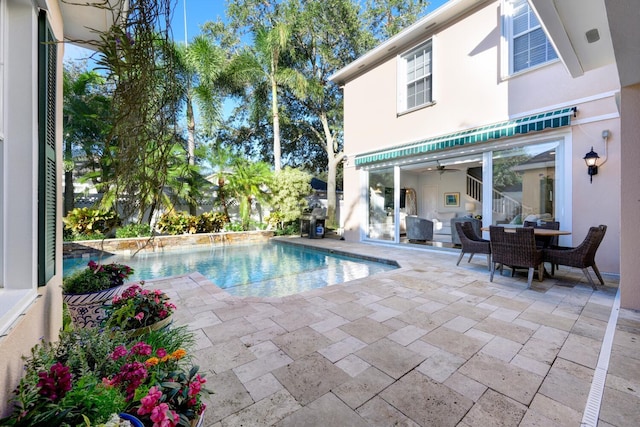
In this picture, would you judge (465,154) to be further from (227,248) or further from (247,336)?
(227,248)

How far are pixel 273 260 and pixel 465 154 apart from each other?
22.0 ft

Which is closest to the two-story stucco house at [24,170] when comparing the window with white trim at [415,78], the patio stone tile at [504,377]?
the patio stone tile at [504,377]

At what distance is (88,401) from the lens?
3.86 ft

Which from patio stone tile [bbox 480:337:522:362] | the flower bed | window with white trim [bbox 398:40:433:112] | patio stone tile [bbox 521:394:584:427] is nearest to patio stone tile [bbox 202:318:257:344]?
the flower bed

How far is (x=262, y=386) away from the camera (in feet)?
7.42

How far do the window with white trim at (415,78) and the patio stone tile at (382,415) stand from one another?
29.2 feet

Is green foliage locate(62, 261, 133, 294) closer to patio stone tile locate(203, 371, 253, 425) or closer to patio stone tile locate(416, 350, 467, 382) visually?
patio stone tile locate(203, 371, 253, 425)

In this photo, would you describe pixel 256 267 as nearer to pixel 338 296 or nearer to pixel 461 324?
pixel 338 296

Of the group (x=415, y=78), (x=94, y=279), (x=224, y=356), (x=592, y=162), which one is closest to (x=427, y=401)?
(x=224, y=356)

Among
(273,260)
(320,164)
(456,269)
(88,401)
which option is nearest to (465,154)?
(456,269)

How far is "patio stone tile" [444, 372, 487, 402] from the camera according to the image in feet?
7.11

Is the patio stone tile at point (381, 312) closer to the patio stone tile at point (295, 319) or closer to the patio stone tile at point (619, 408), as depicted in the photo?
the patio stone tile at point (295, 319)

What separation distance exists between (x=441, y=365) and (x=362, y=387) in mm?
819

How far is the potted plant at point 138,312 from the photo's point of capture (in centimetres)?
240
